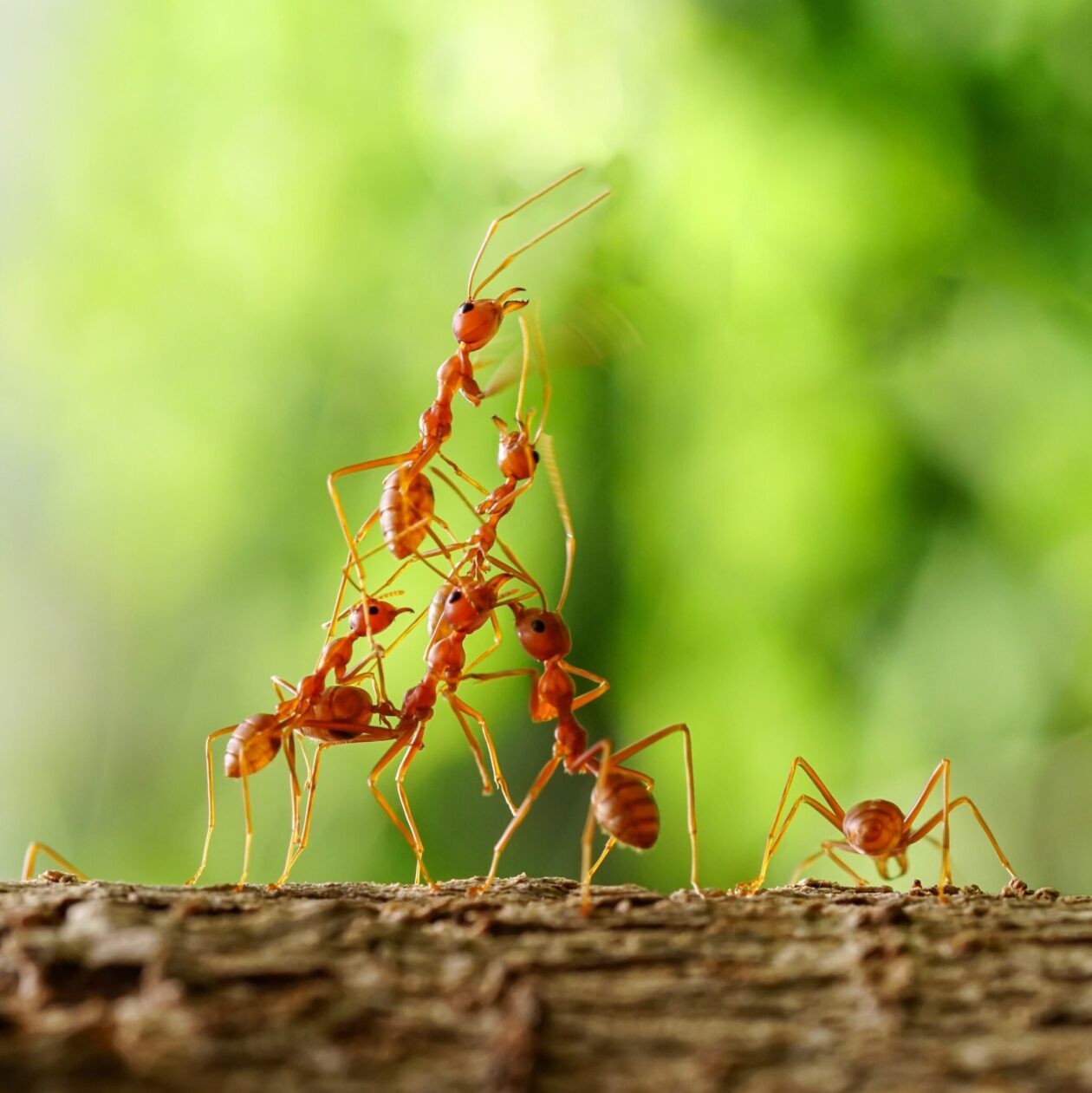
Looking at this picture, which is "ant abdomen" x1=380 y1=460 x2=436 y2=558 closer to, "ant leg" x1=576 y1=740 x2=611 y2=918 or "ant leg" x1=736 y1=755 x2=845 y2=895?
"ant leg" x1=576 y1=740 x2=611 y2=918

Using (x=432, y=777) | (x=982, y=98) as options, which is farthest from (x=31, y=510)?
(x=982, y=98)

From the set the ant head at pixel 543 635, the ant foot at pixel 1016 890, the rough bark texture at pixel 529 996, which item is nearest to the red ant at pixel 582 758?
the ant head at pixel 543 635

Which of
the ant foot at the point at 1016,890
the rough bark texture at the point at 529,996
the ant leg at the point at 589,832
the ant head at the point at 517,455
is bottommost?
the rough bark texture at the point at 529,996

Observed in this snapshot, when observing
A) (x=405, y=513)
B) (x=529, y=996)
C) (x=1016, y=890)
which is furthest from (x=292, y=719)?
(x=1016, y=890)

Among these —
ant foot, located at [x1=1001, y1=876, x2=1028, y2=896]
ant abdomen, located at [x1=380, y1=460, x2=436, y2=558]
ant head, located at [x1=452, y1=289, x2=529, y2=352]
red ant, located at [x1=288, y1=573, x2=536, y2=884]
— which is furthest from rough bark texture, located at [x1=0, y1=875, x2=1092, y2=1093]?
ant head, located at [x1=452, y1=289, x2=529, y2=352]

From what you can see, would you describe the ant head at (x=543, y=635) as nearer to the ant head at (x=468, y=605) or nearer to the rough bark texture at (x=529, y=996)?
the ant head at (x=468, y=605)

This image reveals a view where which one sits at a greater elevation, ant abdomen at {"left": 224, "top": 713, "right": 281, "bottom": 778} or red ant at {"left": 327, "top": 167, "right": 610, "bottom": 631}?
red ant at {"left": 327, "top": 167, "right": 610, "bottom": 631}

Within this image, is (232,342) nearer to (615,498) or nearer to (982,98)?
(615,498)

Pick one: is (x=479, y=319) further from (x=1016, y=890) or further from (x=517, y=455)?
(x=1016, y=890)
